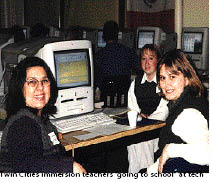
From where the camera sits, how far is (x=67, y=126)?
90.9 inches

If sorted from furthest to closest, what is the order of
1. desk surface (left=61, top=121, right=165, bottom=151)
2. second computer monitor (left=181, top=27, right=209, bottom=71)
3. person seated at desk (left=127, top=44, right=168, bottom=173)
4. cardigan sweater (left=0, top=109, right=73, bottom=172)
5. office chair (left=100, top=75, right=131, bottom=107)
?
second computer monitor (left=181, top=27, right=209, bottom=71) → person seated at desk (left=127, top=44, right=168, bottom=173) → office chair (left=100, top=75, right=131, bottom=107) → desk surface (left=61, top=121, right=165, bottom=151) → cardigan sweater (left=0, top=109, right=73, bottom=172)

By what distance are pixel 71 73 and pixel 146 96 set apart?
33.0 inches

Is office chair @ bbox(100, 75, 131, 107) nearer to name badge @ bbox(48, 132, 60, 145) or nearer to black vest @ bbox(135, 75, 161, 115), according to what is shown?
black vest @ bbox(135, 75, 161, 115)

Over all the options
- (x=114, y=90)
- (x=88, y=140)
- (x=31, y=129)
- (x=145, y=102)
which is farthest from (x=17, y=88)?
(x=145, y=102)

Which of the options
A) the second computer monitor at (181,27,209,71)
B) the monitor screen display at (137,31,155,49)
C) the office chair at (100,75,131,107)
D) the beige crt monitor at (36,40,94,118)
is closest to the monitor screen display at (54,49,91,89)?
the beige crt monitor at (36,40,94,118)

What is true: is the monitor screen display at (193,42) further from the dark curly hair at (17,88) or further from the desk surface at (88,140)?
the dark curly hair at (17,88)

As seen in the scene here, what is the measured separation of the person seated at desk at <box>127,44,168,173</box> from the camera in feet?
10.1

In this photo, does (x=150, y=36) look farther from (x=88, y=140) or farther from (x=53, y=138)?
(x=53, y=138)

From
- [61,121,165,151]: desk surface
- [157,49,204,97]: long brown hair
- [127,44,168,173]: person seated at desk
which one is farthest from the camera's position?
[127,44,168,173]: person seated at desk

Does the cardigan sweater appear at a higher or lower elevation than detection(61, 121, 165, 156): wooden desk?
higher

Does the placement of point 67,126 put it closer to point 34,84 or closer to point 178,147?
point 34,84

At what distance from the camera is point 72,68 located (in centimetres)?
254

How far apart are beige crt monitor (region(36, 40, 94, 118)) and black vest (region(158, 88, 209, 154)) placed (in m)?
0.79

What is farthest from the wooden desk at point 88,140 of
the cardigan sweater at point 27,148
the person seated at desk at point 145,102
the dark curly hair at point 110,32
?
the dark curly hair at point 110,32
